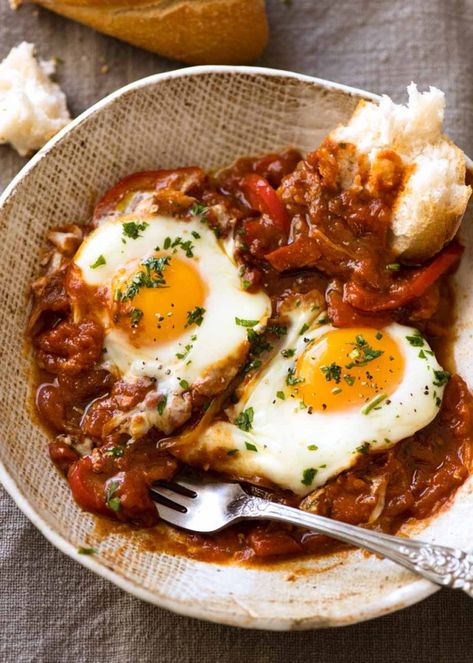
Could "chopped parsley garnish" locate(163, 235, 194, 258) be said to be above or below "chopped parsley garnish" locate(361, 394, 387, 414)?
above

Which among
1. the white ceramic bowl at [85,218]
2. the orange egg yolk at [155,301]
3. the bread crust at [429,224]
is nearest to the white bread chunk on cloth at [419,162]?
the bread crust at [429,224]

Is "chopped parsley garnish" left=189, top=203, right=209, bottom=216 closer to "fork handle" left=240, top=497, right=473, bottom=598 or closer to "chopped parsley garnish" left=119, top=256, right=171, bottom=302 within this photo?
"chopped parsley garnish" left=119, top=256, right=171, bottom=302

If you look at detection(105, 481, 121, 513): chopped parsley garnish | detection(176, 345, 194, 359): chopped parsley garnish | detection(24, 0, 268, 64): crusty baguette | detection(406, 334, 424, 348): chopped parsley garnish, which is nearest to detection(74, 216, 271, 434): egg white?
detection(176, 345, 194, 359): chopped parsley garnish

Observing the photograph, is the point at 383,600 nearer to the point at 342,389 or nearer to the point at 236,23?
the point at 342,389

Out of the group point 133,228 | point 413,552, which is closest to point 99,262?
point 133,228

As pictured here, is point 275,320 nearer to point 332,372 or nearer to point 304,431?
point 332,372

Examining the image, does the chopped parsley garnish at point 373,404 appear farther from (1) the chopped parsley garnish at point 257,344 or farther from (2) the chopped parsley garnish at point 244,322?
(2) the chopped parsley garnish at point 244,322

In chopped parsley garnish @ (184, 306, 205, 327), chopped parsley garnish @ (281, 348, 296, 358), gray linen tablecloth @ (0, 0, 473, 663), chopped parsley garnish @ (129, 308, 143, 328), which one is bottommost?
gray linen tablecloth @ (0, 0, 473, 663)
